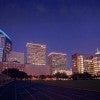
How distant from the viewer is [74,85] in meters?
53.7

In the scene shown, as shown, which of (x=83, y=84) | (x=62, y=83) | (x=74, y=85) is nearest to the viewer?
(x=83, y=84)

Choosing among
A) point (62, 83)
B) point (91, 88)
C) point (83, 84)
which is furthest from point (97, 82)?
point (62, 83)

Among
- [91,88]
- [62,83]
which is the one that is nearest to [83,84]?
[91,88]

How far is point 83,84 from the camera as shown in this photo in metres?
46.5

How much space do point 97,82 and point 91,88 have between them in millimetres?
4522

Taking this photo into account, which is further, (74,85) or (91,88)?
(74,85)

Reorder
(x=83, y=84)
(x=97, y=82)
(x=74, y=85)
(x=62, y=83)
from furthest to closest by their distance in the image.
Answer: (x=62, y=83) < (x=74, y=85) < (x=83, y=84) < (x=97, y=82)

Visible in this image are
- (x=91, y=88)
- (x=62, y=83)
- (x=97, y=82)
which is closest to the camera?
(x=97, y=82)

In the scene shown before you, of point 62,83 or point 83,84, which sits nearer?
point 83,84

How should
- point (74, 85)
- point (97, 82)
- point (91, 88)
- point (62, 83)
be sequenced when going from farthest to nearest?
1. point (62, 83)
2. point (74, 85)
3. point (91, 88)
4. point (97, 82)

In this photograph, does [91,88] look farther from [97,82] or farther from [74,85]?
[74,85]

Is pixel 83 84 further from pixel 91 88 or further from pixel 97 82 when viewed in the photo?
pixel 97 82

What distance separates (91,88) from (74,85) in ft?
39.2

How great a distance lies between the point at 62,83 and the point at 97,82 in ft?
95.4
